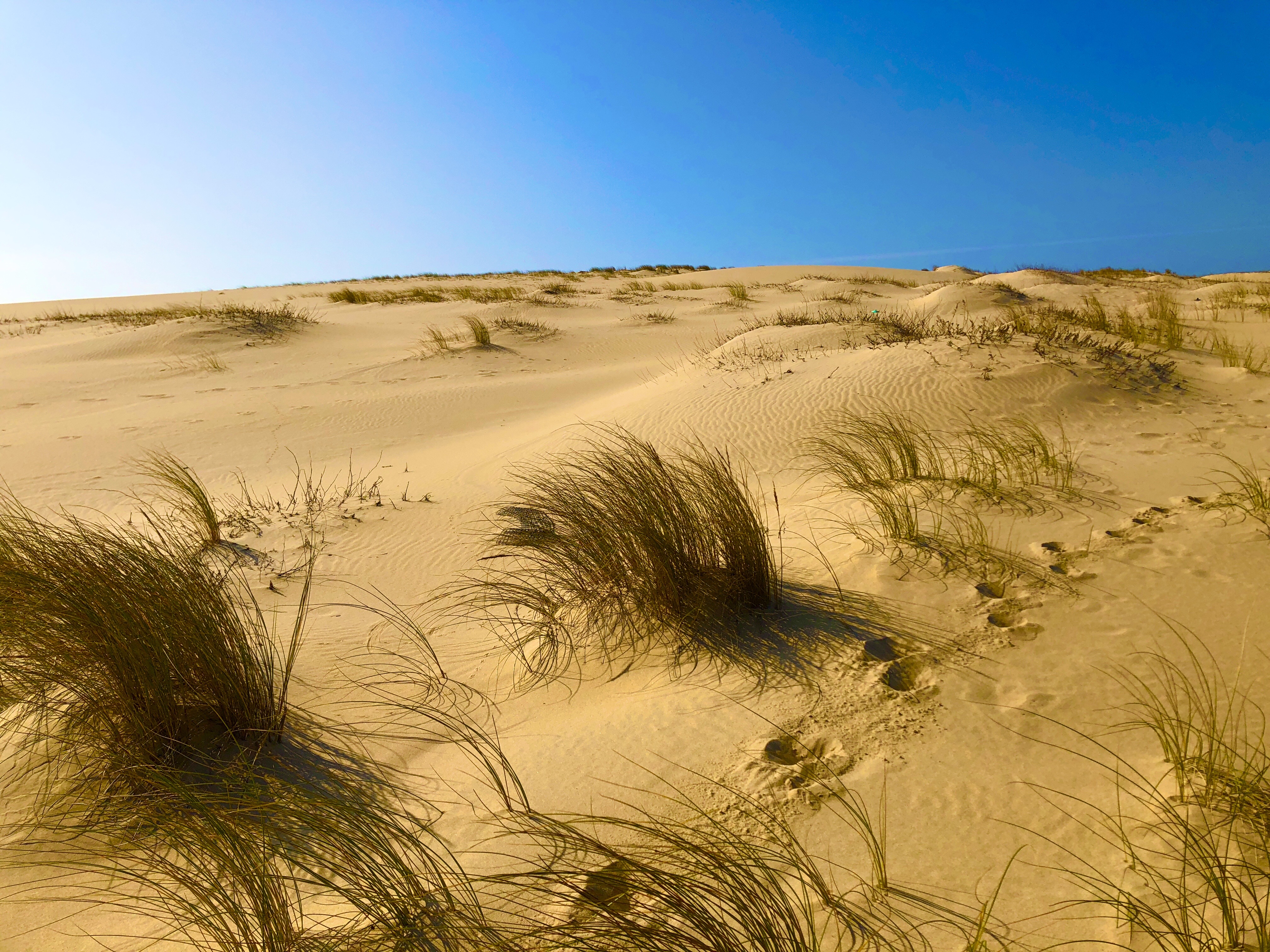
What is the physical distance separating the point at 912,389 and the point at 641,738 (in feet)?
17.1

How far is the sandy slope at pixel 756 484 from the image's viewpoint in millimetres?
2115

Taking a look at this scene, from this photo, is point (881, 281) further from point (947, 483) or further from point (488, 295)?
point (947, 483)

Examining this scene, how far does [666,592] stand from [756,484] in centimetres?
256

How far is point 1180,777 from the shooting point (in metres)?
1.77

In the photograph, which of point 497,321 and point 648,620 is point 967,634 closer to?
point 648,620

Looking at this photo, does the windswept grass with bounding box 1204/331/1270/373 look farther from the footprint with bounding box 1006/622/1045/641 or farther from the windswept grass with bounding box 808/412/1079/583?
the footprint with bounding box 1006/622/1045/641

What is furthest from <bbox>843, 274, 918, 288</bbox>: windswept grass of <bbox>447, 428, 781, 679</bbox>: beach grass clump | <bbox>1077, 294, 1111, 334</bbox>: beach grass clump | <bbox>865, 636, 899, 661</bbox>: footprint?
<bbox>865, 636, 899, 661</bbox>: footprint

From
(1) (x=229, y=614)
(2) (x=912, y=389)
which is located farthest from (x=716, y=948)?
(2) (x=912, y=389)

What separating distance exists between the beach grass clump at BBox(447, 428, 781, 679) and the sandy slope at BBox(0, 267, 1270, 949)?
0.72ft

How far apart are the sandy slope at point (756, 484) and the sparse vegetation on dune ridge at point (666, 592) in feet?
0.57

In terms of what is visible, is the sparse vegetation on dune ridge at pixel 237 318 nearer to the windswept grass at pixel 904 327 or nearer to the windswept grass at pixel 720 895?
the windswept grass at pixel 904 327

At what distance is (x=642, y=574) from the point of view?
3.20 metres

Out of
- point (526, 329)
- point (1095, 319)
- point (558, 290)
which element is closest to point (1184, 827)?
point (1095, 319)

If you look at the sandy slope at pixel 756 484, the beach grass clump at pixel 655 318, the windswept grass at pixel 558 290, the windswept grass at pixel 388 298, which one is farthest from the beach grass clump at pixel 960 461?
the windswept grass at pixel 558 290
